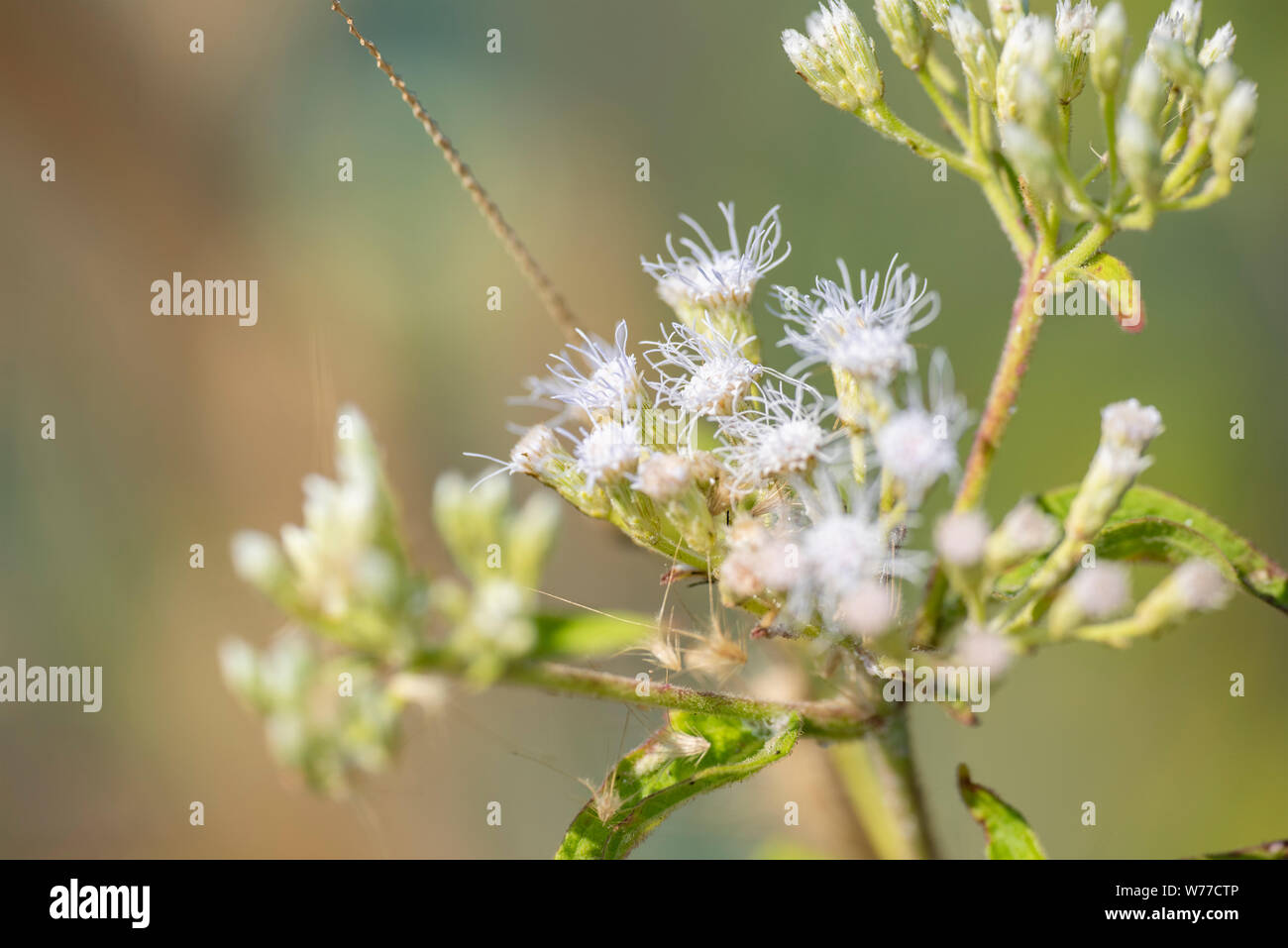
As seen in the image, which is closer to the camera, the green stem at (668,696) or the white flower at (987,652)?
the green stem at (668,696)

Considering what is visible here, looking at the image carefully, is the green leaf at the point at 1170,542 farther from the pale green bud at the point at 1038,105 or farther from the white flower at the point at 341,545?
the white flower at the point at 341,545

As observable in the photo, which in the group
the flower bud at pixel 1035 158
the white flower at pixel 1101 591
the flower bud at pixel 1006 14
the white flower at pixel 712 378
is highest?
the flower bud at pixel 1006 14

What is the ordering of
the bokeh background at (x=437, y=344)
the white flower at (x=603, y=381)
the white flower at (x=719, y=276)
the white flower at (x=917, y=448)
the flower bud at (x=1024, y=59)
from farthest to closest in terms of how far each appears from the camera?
the bokeh background at (x=437, y=344) < the white flower at (x=719, y=276) < the white flower at (x=603, y=381) < the flower bud at (x=1024, y=59) < the white flower at (x=917, y=448)

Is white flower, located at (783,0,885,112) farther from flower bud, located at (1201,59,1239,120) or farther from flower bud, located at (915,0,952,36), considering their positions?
flower bud, located at (1201,59,1239,120)

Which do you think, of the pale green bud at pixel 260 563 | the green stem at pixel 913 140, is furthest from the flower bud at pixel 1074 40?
the pale green bud at pixel 260 563

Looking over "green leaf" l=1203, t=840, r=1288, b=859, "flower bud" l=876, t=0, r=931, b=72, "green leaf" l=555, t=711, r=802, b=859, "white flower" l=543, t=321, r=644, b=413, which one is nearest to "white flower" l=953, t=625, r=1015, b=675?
"green leaf" l=555, t=711, r=802, b=859

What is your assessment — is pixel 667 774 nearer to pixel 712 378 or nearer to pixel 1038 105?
pixel 712 378

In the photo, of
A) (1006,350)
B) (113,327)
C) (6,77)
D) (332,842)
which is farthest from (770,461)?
(6,77)
